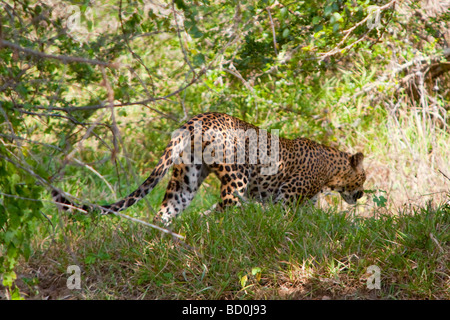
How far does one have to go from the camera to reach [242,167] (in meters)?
5.40

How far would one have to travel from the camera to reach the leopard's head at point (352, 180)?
636 cm

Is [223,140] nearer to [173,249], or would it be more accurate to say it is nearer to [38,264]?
[173,249]

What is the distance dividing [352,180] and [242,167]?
181 centimetres

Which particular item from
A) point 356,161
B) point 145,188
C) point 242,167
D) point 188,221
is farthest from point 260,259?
point 356,161

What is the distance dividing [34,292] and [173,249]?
1.13 m

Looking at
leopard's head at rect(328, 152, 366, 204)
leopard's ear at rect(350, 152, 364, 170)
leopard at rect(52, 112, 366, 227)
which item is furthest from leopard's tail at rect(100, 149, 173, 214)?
leopard's ear at rect(350, 152, 364, 170)

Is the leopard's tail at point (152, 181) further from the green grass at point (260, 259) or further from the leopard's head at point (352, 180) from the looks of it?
the leopard's head at point (352, 180)

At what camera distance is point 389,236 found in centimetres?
411

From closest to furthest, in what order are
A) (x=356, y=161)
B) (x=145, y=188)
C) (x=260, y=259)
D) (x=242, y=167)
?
(x=260, y=259), (x=145, y=188), (x=242, y=167), (x=356, y=161)

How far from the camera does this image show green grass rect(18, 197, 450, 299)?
3773 millimetres

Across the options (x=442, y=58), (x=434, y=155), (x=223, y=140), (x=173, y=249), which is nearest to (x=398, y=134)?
(x=434, y=155)

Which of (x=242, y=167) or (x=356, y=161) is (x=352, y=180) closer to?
(x=356, y=161)

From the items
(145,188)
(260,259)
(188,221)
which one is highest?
(145,188)
